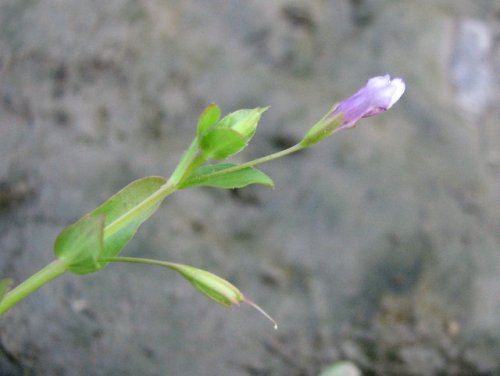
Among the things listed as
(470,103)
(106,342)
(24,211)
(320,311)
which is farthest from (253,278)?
(470,103)

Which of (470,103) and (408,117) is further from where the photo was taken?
(470,103)

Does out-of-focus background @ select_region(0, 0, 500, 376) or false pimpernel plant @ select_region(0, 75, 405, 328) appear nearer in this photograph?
false pimpernel plant @ select_region(0, 75, 405, 328)

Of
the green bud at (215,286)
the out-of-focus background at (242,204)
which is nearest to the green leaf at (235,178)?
the green bud at (215,286)

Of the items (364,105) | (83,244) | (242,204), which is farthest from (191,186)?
(242,204)

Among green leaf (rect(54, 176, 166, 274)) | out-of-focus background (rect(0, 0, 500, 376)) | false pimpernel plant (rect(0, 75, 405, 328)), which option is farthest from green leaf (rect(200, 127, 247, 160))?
out-of-focus background (rect(0, 0, 500, 376))

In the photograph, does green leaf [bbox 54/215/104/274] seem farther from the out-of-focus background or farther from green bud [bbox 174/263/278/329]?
the out-of-focus background

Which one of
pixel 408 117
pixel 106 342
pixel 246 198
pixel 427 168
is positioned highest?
pixel 408 117

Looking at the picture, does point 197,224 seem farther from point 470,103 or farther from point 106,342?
point 470,103
